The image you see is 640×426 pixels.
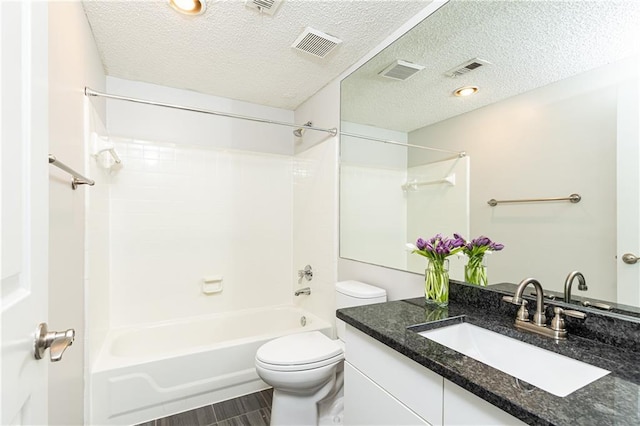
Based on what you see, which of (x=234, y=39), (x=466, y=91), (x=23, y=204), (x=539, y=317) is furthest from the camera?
(x=234, y=39)

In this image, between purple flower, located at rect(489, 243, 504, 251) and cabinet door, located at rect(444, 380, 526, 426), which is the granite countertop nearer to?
cabinet door, located at rect(444, 380, 526, 426)

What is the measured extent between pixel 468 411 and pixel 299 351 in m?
1.09

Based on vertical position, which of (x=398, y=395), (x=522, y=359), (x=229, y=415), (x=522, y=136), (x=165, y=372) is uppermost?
(x=522, y=136)

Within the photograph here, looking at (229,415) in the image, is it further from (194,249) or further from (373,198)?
(373,198)

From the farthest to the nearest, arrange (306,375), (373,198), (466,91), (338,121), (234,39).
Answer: (338,121) < (373,198) < (234,39) < (306,375) < (466,91)

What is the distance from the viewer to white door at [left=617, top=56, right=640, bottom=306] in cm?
90

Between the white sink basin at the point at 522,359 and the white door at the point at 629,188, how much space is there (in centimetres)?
31

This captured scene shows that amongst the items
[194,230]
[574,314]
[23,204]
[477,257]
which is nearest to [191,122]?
[194,230]

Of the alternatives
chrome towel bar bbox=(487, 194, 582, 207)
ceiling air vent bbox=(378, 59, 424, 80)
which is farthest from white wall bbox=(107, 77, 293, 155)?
chrome towel bar bbox=(487, 194, 582, 207)

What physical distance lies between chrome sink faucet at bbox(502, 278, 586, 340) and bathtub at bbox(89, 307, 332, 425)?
1.50m

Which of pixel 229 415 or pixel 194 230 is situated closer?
pixel 229 415

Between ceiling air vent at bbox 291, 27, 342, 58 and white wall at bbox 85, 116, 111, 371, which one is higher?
ceiling air vent at bbox 291, 27, 342, 58

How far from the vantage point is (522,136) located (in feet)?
3.94

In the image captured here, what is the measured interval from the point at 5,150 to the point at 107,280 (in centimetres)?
208
